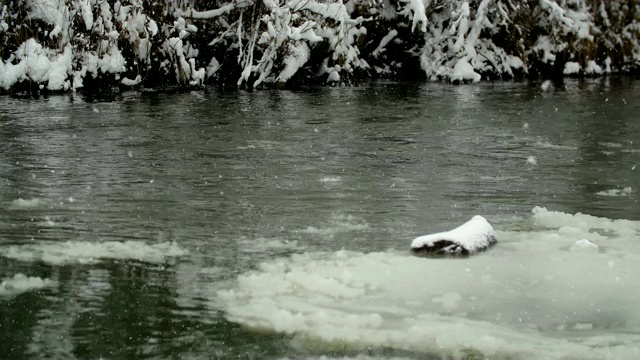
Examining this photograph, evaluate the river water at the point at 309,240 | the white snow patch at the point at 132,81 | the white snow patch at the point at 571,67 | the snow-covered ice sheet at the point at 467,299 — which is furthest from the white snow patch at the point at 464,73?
the snow-covered ice sheet at the point at 467,299

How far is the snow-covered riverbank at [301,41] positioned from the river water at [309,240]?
3.68 meters

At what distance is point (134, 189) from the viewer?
26.0 feet

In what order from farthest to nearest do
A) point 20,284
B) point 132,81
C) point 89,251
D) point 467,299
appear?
point 132,81 → point 89,251 → point 20,284 → point 467,299

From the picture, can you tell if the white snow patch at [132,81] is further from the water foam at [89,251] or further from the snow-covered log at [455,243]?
the snow-covered log at [455,243]

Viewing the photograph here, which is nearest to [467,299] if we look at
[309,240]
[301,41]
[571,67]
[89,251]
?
[309,240]

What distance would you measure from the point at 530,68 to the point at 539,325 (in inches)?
736

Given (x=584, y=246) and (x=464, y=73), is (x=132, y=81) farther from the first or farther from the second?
(x=584, y=246)

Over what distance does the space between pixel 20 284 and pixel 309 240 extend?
2.07 metres

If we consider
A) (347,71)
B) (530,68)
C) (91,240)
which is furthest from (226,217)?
(530,68)

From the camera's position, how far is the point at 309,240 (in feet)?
20.4

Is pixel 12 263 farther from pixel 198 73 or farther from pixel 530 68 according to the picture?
pixel 530 68

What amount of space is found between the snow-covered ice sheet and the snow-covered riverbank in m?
11.7

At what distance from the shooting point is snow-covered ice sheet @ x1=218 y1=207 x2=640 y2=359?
4.39 m

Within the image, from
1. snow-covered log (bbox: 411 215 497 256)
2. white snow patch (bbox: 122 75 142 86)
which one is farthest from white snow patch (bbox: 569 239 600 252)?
white snow patch (bbox: 122 75 142 86)
